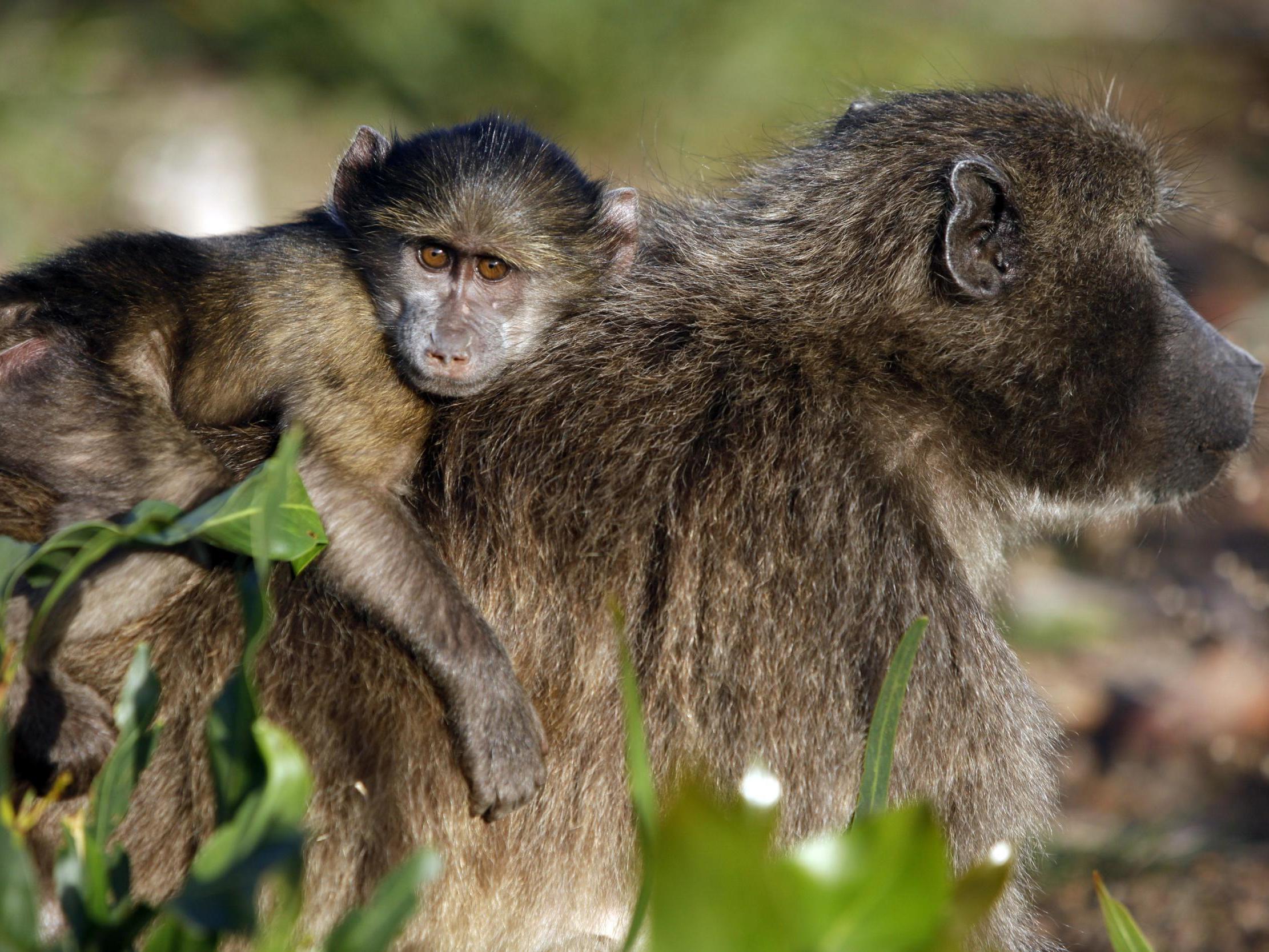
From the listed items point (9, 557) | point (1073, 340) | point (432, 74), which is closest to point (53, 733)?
point (9, 557)

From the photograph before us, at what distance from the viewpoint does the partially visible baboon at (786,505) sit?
2.58 m

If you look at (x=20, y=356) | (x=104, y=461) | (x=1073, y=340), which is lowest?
(x=104, y=461)

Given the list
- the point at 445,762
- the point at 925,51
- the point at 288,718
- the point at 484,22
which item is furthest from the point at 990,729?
the point at 925,51

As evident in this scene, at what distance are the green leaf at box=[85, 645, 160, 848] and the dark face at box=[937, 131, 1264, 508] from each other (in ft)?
6.38

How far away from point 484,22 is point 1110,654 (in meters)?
7.65

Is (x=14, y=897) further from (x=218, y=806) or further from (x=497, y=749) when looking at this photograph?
(x=497, y=749)

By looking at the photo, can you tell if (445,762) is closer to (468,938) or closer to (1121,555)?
(468,938)

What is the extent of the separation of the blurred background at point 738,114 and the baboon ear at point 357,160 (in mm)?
3613

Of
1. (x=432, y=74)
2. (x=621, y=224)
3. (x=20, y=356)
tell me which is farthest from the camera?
(x=432, y=74)

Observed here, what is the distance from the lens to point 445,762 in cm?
259

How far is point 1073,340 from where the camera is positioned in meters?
3.12

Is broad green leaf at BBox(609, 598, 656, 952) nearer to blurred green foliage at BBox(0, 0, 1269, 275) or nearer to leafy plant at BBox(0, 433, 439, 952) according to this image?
leafy plant at BBox(0, 433, 439, 952)

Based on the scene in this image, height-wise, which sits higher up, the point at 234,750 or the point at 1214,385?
the point at 1214,385

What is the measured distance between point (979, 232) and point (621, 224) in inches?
33.9
